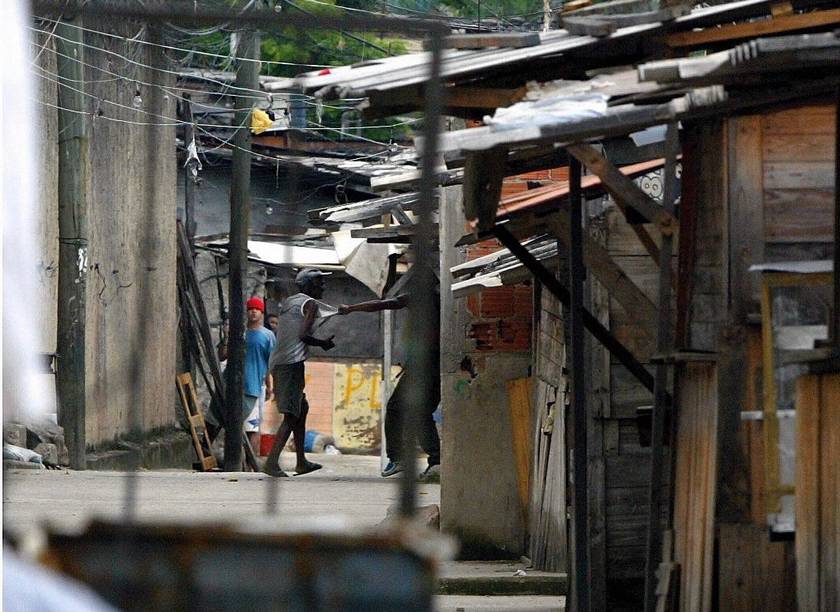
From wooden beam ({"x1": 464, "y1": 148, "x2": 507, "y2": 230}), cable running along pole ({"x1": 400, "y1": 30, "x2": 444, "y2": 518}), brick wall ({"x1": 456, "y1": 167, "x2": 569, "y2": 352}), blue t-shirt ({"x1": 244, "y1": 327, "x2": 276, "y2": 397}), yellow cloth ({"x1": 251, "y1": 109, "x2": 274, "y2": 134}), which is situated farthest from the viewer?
yellow cloth ({"x1": 251, "y1": 109, "x2": 274, "y2": 134})

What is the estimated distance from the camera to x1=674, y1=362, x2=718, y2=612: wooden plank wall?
5.58 meters

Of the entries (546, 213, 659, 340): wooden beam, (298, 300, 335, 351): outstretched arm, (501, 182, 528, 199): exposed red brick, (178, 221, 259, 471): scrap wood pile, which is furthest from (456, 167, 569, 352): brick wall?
(178, 221, 259, 471): scrap wood pile

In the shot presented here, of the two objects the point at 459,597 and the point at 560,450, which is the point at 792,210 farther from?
the point at 459,597

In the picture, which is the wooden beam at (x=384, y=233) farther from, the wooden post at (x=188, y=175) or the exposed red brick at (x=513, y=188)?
the wooden post at (x=188, y=175)

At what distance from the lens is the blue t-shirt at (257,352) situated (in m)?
15.4

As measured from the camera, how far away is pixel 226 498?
11.3m

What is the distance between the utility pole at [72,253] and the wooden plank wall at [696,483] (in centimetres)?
915

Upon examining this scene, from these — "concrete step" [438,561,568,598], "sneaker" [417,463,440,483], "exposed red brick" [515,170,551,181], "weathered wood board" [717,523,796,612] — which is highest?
"exposed red brick" [515,170,551,181]

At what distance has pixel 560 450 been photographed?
8.24 metres

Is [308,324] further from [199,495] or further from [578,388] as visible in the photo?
[578,388]

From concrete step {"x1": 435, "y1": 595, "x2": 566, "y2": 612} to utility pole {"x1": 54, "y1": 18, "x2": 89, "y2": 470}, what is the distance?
640cm

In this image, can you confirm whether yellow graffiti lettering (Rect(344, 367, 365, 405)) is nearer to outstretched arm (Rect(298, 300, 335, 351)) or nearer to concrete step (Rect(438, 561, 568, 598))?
outstretched arm (Rect(298, 300, 335, 351))

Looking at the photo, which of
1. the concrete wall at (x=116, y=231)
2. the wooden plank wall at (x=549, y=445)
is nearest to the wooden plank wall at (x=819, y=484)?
the wooden plank wall at (x=549, y=445)

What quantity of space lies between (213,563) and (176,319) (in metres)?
15.4
